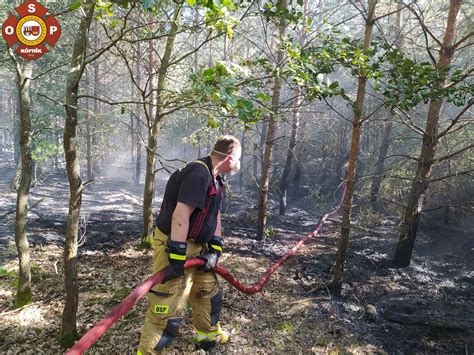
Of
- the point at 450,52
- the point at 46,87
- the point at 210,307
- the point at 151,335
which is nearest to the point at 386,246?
the point at 450,52

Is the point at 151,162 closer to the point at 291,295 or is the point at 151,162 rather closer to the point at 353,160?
the point at 291,295

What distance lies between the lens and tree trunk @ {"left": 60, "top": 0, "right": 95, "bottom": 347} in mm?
3219

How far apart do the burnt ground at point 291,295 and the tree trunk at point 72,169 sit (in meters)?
0.41

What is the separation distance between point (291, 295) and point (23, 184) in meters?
5.04

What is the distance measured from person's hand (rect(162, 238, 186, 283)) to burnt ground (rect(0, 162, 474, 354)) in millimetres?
1421

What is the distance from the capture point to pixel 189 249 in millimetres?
3799

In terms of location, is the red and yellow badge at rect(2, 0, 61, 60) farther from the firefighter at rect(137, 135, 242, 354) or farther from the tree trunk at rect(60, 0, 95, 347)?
the firefighter at rect(137, 135, 242, 354)

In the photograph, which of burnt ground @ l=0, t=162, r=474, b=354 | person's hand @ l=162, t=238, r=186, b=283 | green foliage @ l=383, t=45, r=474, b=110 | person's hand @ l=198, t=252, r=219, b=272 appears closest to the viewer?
person's hand @ l=162, t=238, r=186, b=283

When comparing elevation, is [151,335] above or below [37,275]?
above

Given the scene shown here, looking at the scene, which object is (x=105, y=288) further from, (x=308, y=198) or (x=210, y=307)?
(x=308, y=198)

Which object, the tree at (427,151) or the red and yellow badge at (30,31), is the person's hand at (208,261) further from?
the tree at (427,151)

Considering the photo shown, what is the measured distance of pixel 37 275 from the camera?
5.89 meters

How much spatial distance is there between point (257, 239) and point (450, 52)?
7336mm

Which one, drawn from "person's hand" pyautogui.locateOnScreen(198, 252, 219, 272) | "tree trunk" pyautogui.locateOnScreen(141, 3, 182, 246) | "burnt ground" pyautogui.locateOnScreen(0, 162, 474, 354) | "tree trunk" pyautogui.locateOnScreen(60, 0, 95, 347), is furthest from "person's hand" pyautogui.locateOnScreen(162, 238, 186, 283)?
"tree trunk" pyautogui.locateOnScreen(141, 3, 182, 246)
